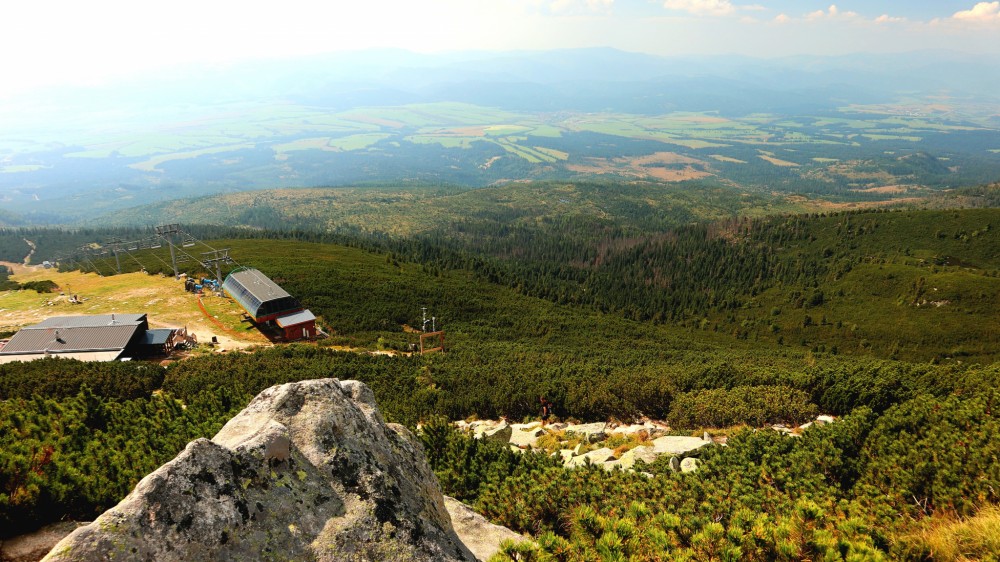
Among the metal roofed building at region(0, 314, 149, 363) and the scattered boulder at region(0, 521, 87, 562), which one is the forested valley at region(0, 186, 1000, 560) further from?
the metal roofed building at region(0, 314, 149, 363)

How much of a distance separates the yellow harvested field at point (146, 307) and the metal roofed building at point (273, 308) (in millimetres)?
1625

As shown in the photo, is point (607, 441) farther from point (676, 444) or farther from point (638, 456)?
point (638, 456)

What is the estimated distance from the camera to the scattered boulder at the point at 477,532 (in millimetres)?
8820

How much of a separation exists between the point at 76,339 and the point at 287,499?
38148mm

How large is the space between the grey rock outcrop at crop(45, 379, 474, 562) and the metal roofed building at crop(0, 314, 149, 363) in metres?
33.7

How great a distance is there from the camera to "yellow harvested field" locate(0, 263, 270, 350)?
41062mm

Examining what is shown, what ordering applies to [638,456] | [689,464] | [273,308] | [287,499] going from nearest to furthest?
[287,499], [689,464], [638,456], [273,308]

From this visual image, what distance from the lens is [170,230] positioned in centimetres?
5241

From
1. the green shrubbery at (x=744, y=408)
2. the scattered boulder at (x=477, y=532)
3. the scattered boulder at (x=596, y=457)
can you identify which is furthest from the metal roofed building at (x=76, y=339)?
the green shrubbery at (x=744, y=408)

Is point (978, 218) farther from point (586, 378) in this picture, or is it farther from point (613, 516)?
point (613, 516)

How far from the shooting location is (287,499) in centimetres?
602

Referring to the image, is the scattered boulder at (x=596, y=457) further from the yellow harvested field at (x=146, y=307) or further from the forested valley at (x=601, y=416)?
the yellow harvested field at (x=146, y=307)

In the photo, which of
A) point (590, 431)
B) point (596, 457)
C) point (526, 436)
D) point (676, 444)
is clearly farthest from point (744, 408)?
point (526, 436)

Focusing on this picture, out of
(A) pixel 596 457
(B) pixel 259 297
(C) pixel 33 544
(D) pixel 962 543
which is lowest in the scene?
(B) pixel 259 297
